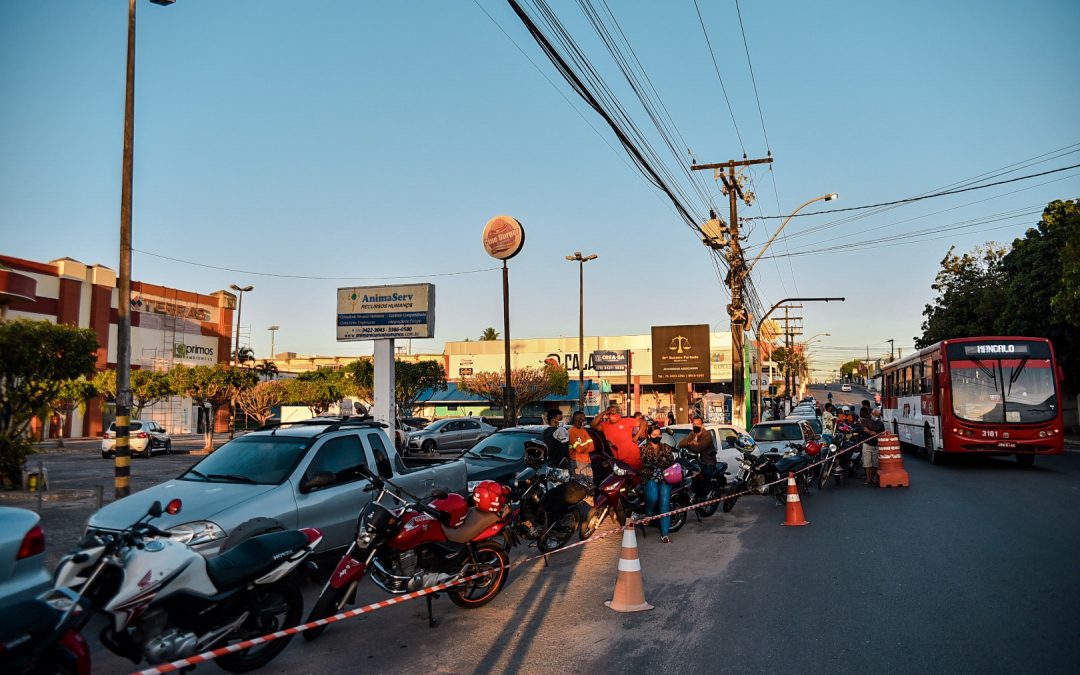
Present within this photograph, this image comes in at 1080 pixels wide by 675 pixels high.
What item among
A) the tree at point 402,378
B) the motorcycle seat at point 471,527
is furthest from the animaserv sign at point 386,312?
the tree at point 402,378

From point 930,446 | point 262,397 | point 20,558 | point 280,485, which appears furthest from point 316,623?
point 262,397

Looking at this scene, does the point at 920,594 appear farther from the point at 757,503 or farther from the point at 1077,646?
the point at 757,503

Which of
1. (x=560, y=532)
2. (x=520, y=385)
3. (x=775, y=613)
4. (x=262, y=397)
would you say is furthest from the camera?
(x=520, y=385)

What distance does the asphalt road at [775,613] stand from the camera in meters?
5.44

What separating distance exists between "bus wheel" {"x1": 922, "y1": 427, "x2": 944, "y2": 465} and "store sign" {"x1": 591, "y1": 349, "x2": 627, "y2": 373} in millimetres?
23796

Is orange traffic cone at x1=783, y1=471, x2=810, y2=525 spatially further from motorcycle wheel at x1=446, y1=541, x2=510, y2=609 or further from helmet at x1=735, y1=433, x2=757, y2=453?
motorcycle wheel at x1=446, y1=541, x2=510, y2=609

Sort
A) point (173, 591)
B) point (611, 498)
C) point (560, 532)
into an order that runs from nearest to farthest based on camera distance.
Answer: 1. point (173, 591)
2. point (560, 532)
3. point (611, 498)

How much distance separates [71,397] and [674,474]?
34.8m

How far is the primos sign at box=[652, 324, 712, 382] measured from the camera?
49625mm

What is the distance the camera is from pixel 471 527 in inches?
274

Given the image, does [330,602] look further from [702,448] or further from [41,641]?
[702,448]

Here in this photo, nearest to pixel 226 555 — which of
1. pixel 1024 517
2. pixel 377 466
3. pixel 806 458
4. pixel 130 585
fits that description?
pixel 130 585

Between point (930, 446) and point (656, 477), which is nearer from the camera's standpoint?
point (656, 477)

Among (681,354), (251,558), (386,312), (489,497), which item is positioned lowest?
(251,558)
